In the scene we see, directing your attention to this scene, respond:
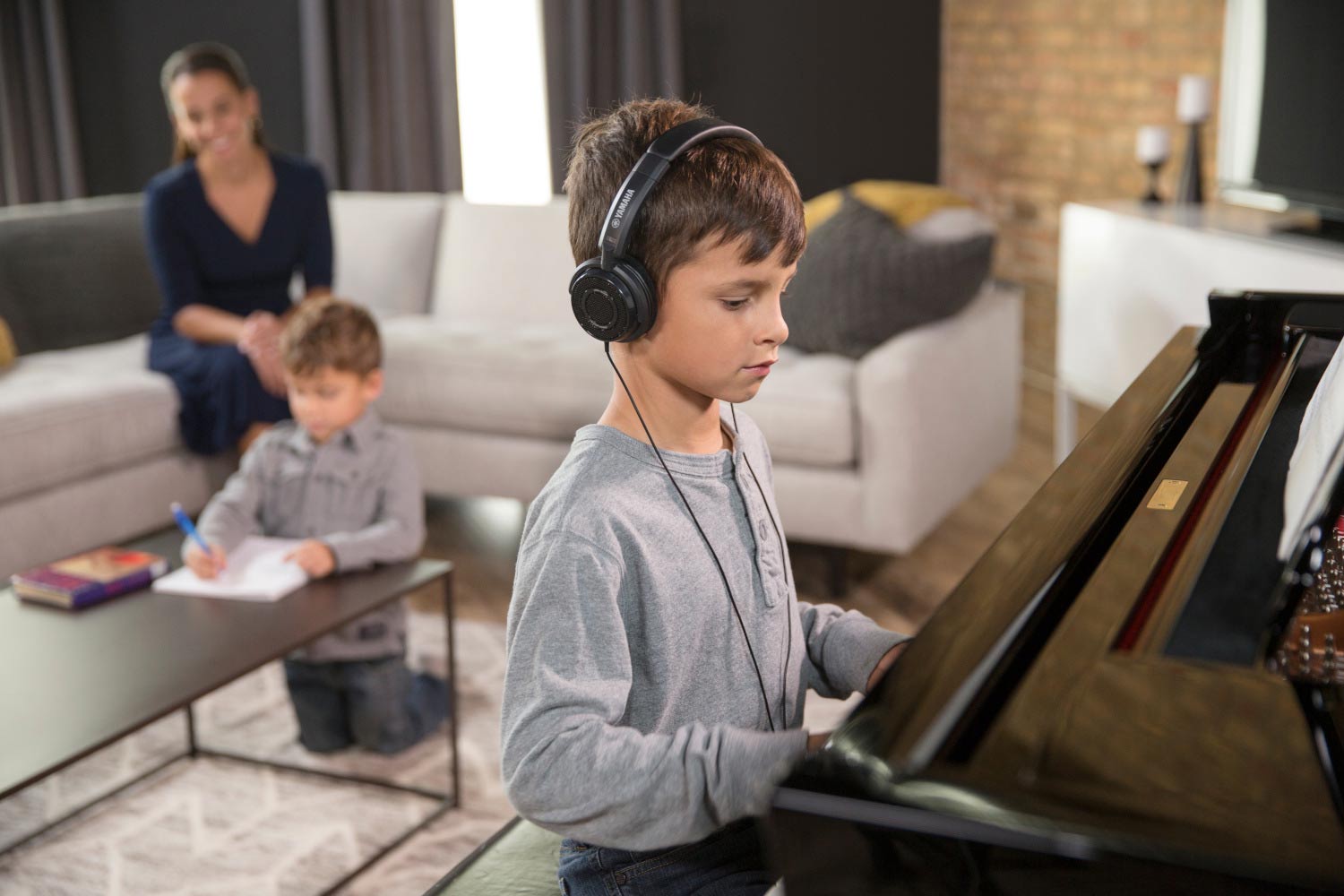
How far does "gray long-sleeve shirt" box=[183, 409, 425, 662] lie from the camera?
2186 mm

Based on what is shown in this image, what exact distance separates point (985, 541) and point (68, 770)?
2.09 meters

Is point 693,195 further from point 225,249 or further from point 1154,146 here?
point 1154,146

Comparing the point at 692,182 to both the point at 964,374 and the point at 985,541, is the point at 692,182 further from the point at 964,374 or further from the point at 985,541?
the point at 985,541

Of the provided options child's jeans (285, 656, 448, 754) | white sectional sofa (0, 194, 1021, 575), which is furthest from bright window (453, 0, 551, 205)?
child's jeans (285, 656, 448, 754)

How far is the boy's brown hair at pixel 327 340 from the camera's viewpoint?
215 cm

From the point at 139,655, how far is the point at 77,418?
1380 millimetres

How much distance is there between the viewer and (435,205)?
387 cm

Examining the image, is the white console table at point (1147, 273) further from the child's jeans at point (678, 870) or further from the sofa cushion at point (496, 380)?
the child's jeans at point (678, 870)

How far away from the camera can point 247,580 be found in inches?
78.3

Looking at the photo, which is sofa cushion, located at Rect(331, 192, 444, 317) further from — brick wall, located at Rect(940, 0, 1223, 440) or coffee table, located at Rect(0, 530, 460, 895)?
brick wall, located at Rect(940, 0, 1223, 440)

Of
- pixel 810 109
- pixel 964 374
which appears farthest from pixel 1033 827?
pixel 810 109

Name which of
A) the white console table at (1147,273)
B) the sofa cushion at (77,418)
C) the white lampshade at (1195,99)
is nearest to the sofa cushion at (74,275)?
the sofa cushion at (77,418)

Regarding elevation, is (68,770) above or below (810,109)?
below

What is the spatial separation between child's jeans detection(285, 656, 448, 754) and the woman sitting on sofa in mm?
1051
